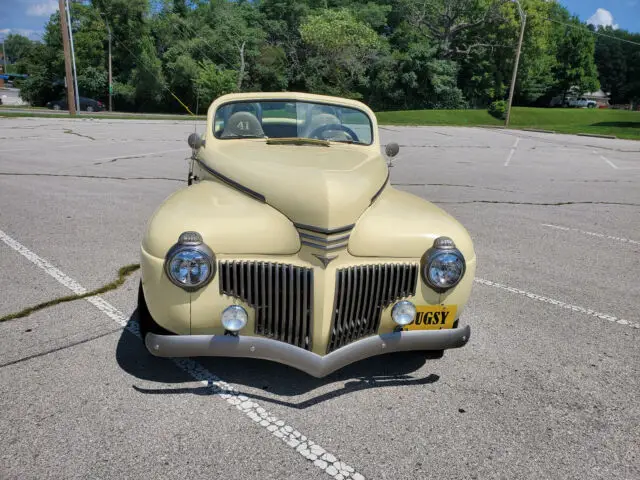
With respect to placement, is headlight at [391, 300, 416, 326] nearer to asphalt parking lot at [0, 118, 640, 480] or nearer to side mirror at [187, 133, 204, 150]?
asphalt parking lot at [0, 118, 640, 480]

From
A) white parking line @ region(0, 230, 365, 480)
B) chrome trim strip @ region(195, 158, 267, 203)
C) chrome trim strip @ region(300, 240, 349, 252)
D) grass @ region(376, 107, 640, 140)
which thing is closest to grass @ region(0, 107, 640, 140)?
grass @ region(376, 107, 640, 140)

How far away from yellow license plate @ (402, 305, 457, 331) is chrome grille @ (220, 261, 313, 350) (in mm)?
653

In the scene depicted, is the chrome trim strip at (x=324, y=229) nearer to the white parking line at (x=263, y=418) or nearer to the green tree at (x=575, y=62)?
the white parking line at (x=263, y=418)

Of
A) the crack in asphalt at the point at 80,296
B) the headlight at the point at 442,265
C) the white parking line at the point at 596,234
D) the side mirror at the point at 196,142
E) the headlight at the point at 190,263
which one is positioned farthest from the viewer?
the white parking line at the point at 596,234

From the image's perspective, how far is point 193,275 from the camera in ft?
8.70

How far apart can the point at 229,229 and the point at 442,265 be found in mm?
1214

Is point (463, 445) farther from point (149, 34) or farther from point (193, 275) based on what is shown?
point (149, 34)

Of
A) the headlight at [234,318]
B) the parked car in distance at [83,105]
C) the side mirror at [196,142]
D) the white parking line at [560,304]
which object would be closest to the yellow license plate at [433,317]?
the headlight at [234,318]

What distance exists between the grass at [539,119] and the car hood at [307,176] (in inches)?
1126

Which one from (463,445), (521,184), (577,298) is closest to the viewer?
(463,445)

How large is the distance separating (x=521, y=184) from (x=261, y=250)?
9.68 meters

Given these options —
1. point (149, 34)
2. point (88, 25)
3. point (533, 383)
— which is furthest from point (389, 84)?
point (533, 383)

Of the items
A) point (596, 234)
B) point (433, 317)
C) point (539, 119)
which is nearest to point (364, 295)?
point (433, 317)

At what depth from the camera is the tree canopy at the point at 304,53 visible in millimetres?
46219
